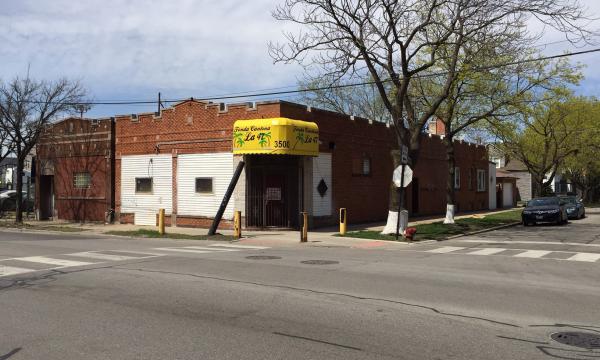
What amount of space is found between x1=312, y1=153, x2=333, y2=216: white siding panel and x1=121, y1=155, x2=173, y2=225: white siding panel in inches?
269

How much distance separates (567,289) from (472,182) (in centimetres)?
3384

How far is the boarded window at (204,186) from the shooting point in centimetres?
2373

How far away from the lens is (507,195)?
50.9 meters

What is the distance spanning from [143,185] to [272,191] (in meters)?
7.42

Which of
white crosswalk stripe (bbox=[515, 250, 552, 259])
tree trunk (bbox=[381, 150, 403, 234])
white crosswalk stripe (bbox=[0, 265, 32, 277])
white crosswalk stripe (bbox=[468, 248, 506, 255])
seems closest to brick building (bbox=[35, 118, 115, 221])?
tree trunk (bbox=[381, 150, 403, 234])

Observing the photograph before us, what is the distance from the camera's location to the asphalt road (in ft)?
18.8

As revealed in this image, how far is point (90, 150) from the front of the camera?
93.4 ft

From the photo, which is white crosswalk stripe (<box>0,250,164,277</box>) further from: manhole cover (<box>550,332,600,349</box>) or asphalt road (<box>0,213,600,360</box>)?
manhole cover (<box>550,332,600,349</box>)

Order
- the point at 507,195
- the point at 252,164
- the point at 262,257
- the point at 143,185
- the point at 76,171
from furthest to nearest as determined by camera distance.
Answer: the point at 507,195 < the point at 76,171 < the point at 143,185 < the point at 252,164 < the point at 262,257

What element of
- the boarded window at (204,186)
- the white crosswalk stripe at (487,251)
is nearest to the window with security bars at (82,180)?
the boarded window at (204,186)

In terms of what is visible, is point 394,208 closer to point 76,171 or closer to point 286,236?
point 286,236

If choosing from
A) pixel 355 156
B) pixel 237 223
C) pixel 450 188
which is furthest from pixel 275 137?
pixel 450 188

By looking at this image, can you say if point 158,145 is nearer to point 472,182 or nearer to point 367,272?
point 367,272

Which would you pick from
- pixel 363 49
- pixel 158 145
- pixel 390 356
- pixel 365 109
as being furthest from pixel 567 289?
pixel 365 109
